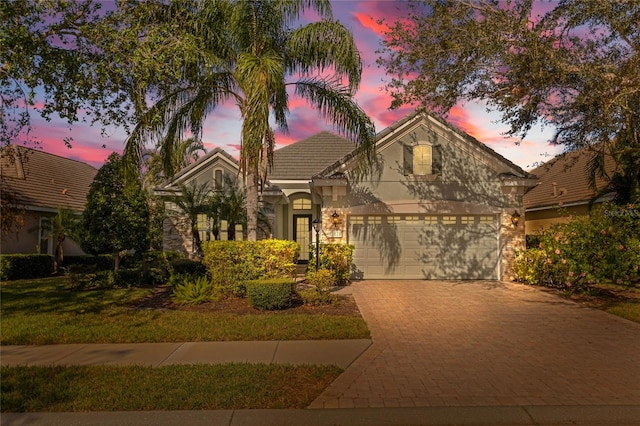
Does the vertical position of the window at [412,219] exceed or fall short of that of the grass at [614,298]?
it exceeds it

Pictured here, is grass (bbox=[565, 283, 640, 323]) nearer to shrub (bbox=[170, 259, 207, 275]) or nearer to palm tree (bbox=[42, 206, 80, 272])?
shrub (bbox=[170, 259, 207, 275])

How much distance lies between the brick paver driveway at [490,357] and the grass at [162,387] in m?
Result: 0.46

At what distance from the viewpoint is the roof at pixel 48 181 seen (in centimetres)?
1909

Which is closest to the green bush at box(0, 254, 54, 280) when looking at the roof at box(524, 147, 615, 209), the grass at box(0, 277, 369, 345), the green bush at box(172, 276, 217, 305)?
the grass at box(0, 277, 369, 345)

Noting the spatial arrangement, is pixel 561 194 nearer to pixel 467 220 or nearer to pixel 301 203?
pixel 467 220

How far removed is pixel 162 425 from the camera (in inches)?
174

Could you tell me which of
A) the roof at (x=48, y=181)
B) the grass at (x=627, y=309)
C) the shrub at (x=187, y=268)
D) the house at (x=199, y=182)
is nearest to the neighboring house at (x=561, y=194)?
Answer: the grass at (x=627, y=309)

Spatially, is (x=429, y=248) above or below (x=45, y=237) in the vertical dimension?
below

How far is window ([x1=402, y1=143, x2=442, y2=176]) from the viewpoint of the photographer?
15531 mm

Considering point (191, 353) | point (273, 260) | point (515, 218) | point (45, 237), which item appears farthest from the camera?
point (45, 237)

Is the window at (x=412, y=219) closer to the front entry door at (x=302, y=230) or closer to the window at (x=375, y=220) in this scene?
the window at (x=375, y=220)

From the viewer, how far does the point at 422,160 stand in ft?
51.0

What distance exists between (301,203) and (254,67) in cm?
1122

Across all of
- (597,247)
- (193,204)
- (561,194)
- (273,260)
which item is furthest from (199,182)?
(561,194)
